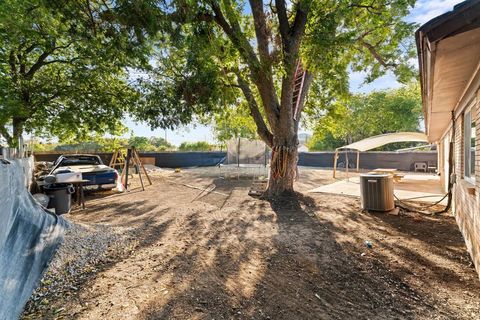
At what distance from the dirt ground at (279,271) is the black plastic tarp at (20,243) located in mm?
347

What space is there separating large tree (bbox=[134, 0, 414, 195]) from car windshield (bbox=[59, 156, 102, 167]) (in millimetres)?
3164

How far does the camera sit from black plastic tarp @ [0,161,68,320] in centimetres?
224

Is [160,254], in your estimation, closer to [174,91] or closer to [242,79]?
[174,91]

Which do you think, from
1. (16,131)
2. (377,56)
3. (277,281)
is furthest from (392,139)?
(16,131)

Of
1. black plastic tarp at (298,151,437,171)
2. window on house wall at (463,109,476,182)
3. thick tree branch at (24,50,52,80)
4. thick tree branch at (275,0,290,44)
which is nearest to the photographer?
window on house wall at (463,109,476,182)

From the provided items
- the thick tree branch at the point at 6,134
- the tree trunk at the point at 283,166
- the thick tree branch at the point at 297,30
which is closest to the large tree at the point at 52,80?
the thick tree branch at the point at 6,134

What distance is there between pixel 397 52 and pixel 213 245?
28.5ft

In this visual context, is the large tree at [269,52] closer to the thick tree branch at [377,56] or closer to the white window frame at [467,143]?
the thick tree branch at [377,56]

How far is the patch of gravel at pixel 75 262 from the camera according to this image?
246 cm

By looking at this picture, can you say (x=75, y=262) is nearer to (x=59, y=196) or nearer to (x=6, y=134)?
(x=59, y=196)

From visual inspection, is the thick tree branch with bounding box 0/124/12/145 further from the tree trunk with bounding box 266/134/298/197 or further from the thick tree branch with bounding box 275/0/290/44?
the thick tree branch with bounding box 275/0/290/44

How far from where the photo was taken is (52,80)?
9.23m

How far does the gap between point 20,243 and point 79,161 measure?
806cm

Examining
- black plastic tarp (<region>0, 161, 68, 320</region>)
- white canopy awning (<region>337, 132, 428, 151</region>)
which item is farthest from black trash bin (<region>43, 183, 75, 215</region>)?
white canopy awning (<region>337, 132, 428, 151</region>)
